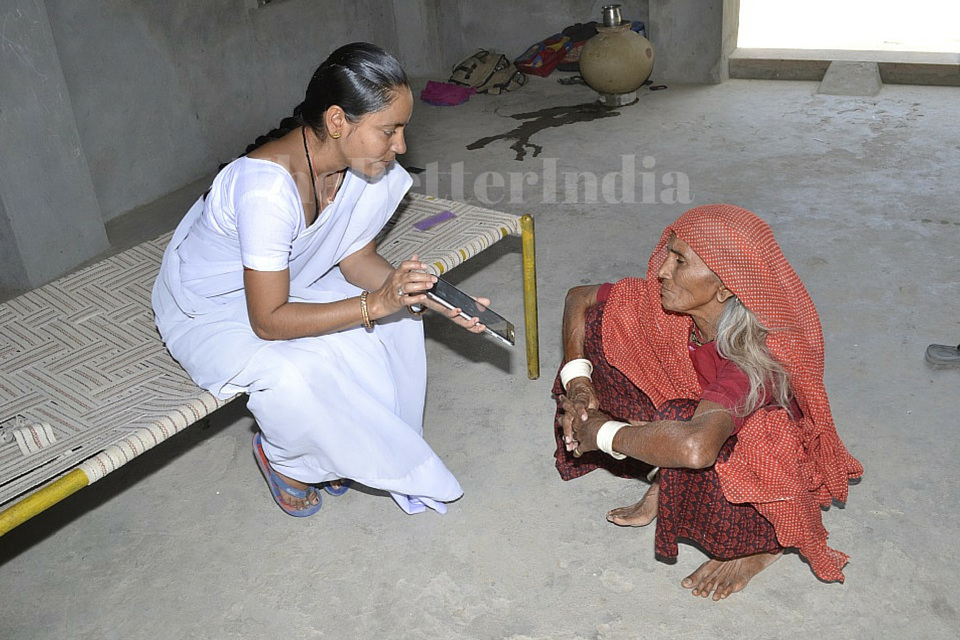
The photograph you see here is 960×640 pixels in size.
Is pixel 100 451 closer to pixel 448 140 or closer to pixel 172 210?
pixel 172 210

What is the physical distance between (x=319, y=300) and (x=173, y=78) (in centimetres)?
324

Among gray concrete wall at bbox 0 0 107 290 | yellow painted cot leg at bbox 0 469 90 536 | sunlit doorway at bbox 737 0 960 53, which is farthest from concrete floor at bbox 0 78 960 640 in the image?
sunlit doorway at bbox 737 0 960 53

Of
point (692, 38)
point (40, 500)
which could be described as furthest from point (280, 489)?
point (692, 38)

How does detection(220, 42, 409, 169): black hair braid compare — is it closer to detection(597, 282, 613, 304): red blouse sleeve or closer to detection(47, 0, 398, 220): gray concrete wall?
detection(597, 282, 613, 304): red blouse sleeve

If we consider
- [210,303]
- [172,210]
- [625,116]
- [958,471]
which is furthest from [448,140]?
[958,471]

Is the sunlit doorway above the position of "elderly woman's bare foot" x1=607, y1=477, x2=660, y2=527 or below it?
above

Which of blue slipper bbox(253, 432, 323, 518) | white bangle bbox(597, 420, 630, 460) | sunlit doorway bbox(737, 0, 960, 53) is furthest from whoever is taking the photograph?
sunlit doorway bbox(737, 0, 960, 53)

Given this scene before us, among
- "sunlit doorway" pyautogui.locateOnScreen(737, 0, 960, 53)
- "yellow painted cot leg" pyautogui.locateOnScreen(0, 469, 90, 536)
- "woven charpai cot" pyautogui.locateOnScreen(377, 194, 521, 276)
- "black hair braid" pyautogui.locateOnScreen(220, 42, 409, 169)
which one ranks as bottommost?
"sunlit doorway" pyautogui.locateOnScreen(737, 0, 960, 53)

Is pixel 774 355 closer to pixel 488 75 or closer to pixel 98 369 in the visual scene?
pixel 98 369

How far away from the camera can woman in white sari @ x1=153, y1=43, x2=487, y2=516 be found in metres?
2.30

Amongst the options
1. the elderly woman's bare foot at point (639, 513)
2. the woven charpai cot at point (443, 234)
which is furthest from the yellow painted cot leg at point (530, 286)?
the elderly woman's bare foot at point (639, 513)

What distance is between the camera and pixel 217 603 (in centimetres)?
246

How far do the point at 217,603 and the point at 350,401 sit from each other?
0.66 metres

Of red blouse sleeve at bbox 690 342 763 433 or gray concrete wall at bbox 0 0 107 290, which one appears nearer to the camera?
red blouse sleeve at bbox 690 342 763 433
